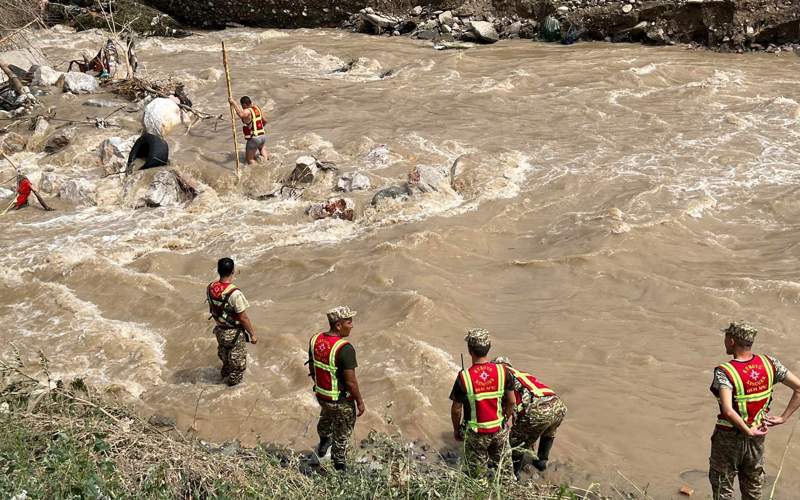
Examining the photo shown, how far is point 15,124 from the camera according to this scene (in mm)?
14398

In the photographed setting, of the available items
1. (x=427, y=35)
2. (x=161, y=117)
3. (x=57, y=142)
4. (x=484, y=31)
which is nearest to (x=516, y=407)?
(x=161, y=117)

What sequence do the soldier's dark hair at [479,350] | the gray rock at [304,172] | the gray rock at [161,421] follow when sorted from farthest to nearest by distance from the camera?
1. the gray rock at [304,172]
2. the gray rock at [161,421]
3. the soldier's dark hair at [479,350]

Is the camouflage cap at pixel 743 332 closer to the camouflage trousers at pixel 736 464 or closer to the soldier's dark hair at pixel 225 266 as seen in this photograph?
the camouflage trousers at pixel 736 464

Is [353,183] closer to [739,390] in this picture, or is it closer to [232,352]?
[232,352]

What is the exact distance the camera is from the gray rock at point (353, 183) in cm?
1148

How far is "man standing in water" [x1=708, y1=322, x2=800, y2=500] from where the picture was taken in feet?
15.2

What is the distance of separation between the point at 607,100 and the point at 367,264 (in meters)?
7.49

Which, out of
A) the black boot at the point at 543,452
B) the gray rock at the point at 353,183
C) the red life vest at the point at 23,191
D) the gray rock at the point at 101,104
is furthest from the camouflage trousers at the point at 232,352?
the gray rock at the point at 101,104

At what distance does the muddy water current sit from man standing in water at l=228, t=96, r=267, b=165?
0.42 meters

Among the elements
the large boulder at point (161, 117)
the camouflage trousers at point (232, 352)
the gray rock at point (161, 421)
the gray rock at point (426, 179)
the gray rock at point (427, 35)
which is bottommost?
the gray rock at point (161, 421)

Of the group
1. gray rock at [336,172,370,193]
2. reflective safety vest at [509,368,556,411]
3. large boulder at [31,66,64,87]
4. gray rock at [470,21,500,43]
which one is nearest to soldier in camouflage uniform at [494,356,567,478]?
reflective safety vest at [509,368,556,411]

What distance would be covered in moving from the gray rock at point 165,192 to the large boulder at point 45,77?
20.4 feet

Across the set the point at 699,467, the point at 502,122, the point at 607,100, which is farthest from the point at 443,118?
the point at 699,467

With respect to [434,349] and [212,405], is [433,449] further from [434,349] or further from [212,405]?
[212,405]
